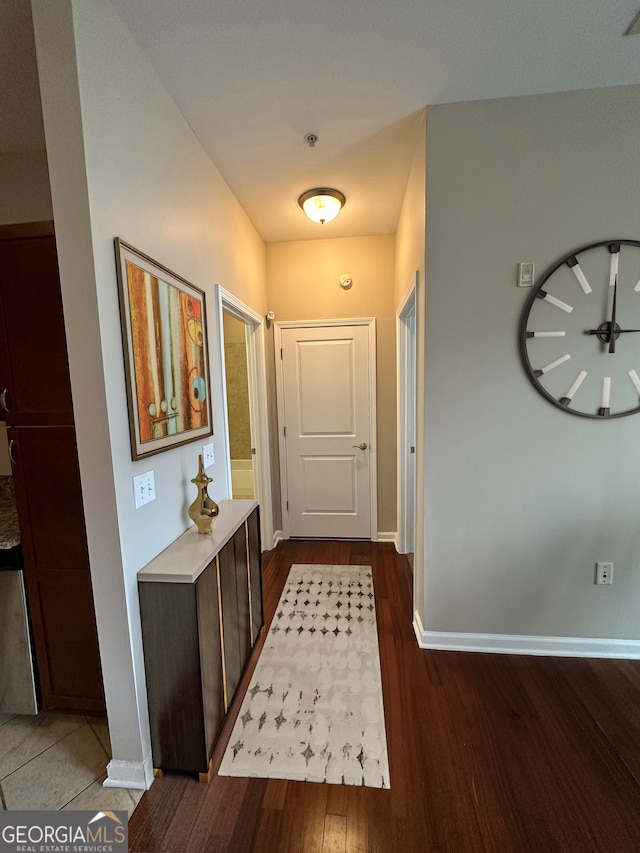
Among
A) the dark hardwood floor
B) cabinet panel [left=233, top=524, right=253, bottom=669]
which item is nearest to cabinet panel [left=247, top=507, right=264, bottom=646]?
cabinet panel [left=233, top=524, right=253, bottom=669]

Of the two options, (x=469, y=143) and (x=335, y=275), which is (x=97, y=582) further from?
(x=335, y=275)

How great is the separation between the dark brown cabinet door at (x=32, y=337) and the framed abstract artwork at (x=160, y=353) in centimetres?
33

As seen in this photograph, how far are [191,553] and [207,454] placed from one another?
0.65m

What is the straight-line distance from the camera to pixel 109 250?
1194 millimetres

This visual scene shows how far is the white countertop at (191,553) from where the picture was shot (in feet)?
4.16

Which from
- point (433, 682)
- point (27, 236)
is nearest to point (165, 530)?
point (27, 236)

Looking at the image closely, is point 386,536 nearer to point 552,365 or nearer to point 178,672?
point 552,365

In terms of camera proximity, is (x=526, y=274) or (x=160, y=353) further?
(x=526, y=274)

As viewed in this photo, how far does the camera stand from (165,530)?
4.87 ft

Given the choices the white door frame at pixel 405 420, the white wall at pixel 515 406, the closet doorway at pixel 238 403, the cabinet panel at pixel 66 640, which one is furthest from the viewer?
the closet doorway at pixel 238 403

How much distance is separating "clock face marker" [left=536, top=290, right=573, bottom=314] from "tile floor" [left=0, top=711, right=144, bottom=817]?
2.68 metres

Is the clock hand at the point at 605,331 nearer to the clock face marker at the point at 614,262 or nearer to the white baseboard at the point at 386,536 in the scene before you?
the clock face marker at the point at 614,262

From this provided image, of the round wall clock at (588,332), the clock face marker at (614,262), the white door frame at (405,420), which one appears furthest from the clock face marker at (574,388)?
the white door frame at (405,420)

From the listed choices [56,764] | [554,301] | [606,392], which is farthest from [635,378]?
[56,764]
